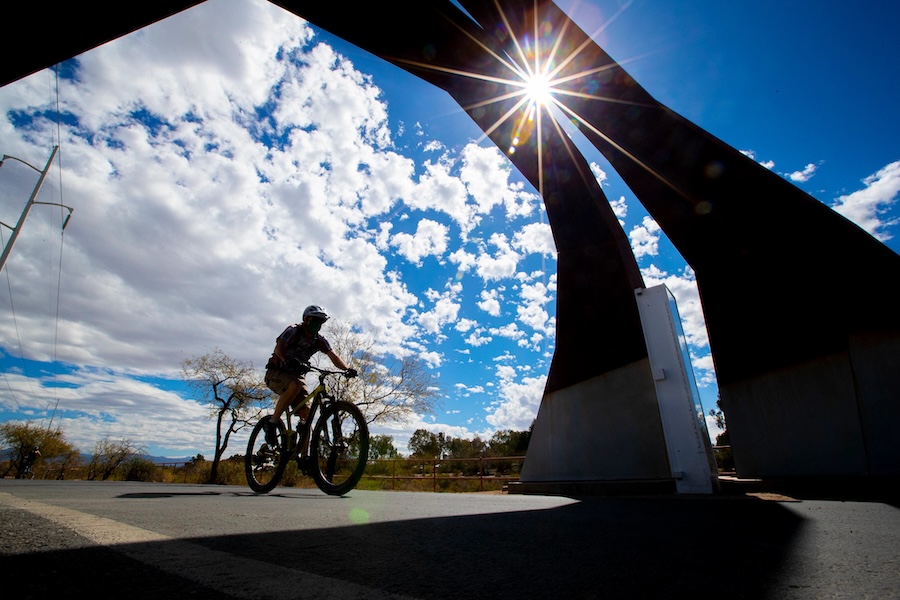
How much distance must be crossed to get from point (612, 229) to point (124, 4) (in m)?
8.55

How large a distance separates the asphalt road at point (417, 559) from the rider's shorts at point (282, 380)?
233 centimetres

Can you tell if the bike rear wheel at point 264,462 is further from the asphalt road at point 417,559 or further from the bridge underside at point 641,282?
the bridge underside at point 641,282

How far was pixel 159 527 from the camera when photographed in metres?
1.84

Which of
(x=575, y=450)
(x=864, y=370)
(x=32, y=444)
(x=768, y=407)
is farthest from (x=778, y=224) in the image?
(x=32, y=444)

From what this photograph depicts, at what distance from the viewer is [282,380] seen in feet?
15.5

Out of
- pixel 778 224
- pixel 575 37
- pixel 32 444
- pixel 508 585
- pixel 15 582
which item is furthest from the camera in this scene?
pixel 32 444

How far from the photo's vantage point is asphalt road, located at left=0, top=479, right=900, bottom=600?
3.41 feet

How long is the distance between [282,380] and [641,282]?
778cm

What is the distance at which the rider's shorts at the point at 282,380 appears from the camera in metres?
4.68

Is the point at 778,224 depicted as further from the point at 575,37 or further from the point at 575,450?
the point at 575,450

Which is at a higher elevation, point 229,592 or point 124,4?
point 124,4

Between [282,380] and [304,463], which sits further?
[282,380]

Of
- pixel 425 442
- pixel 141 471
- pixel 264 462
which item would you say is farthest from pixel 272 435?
pixel 425 442

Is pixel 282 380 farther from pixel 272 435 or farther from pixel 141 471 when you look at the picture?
pixel 141 471
